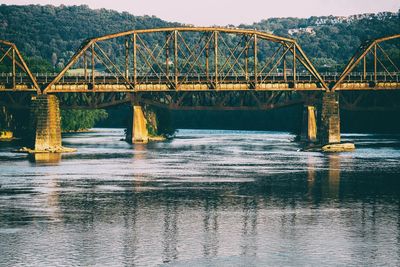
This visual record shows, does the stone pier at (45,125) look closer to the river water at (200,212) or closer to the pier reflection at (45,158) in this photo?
the pier reflection at (45,158)

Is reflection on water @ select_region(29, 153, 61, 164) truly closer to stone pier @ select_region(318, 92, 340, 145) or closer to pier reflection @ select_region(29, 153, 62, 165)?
pier reflection @ select_region(29, 153, 62, 165)

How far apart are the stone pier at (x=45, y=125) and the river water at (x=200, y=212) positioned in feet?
75.0

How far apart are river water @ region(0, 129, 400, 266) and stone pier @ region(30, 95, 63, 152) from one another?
2286cm

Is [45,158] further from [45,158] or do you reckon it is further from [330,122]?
[330,122]

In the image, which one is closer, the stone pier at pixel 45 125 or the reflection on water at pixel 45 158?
the reflection on water at pixel 45 158

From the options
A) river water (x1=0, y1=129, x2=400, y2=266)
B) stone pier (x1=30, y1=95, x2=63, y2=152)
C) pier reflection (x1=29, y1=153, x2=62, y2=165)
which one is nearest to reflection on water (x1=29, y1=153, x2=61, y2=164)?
pier reflection (x1=29, y1=153, x2=62, y2=165)

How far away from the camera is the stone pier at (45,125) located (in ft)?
548

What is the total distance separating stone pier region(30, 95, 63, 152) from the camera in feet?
548

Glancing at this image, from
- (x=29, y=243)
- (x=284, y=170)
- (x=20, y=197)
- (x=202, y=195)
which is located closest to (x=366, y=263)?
(x=29, y=243)

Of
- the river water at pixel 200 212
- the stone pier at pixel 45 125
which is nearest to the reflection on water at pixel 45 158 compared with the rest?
the river water at pixel 200 212

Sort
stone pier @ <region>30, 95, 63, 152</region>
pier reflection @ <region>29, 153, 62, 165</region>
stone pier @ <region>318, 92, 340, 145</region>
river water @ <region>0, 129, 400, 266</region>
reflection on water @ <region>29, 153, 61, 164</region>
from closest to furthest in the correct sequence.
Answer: river water @ <region>0, 129, 400, 266</region> < pier reflection @ <region>29, 153, 62, 165</region> < reflection on water @ <region>29, 153, 61, 164</region> < stone pier @ <region>30, 95, 63, 152</region> < stone pier @ <region>318, 92, 340, 145</region>

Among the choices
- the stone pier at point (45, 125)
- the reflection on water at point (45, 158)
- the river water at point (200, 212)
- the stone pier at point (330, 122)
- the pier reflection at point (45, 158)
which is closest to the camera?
the river water at point (200, 212)

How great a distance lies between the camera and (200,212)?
265ft

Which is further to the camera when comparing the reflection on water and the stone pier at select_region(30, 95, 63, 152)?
the stone pier at select_region(30, 95, 63, 152)
